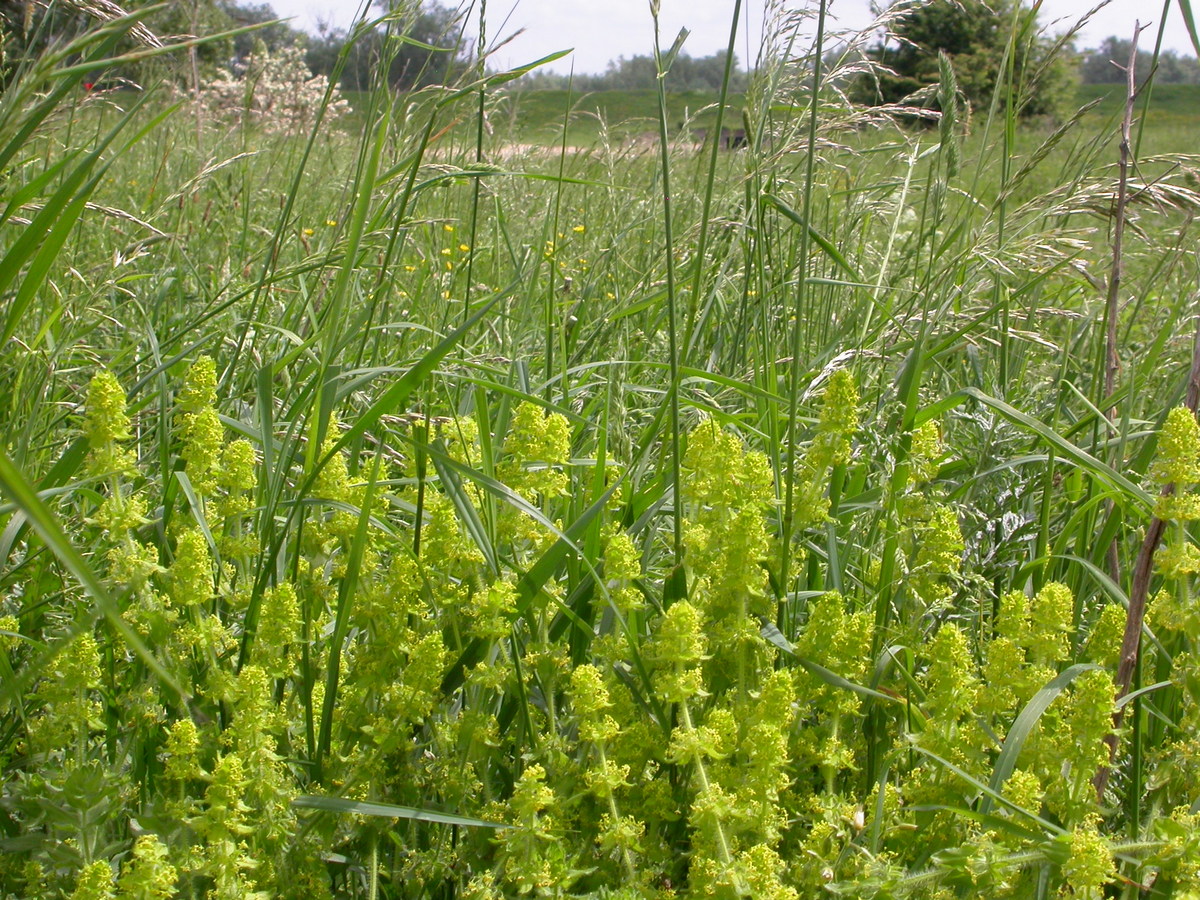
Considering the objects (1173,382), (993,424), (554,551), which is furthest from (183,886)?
(1173,382)

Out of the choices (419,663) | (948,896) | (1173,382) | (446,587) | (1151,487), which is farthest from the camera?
(1173,382)

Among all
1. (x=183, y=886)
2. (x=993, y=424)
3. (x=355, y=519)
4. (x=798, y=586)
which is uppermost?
(x=993, y=424)

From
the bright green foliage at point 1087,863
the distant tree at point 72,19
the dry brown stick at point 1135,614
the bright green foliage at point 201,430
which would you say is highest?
the distant tree at point 72,19

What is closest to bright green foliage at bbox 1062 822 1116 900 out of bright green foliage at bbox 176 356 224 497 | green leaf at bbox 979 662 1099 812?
green leaf at bbox 979 662 1099 812

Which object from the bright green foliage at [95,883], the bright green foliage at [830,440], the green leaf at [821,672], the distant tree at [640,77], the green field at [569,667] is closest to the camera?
the bright green foliage at [95,883]

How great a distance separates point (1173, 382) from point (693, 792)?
2.17 m

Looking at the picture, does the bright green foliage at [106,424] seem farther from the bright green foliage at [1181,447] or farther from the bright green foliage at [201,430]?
the bright green foliage at [1181,447]

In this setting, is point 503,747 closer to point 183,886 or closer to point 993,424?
point 183,886

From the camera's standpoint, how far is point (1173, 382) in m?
2.86

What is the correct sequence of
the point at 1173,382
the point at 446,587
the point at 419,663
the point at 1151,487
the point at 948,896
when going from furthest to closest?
the point at 1173,382 < the point at 1151,487 < the point at 446,587 < the point at 419,663 < the point at 948,896

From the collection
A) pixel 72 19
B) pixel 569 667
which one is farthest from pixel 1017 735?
pixel 72 19

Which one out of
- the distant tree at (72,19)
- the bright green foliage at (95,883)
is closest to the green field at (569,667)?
the bright green foliage at (95,883)

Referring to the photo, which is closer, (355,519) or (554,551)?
(554,551)

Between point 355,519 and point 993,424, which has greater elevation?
point 993,424
